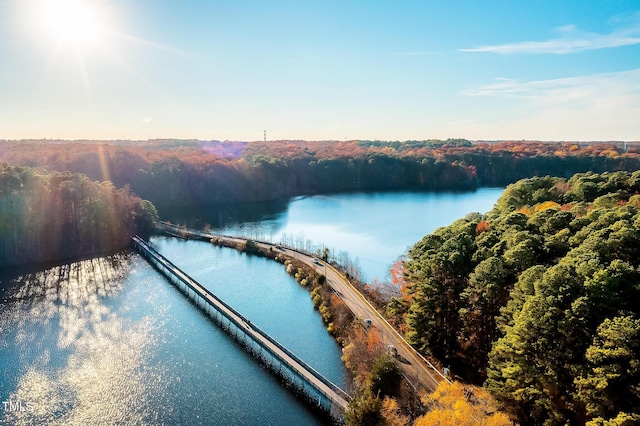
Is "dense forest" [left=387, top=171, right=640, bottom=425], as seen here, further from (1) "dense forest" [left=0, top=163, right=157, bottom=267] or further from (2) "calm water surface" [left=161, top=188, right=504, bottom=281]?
(1) "dense forest" [left=0, top=163, right=157, bottom=267]

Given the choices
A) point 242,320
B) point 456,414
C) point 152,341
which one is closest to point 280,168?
point 242,320

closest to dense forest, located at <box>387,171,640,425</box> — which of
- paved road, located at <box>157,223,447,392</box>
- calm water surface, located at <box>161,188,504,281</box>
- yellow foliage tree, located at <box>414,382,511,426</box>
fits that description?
paved road, located at <box>157,223,447,392</box>

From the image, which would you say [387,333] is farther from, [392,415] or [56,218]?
[56,218]

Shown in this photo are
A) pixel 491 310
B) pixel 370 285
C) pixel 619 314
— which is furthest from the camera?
pixel 370 285

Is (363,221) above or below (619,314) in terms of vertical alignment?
below

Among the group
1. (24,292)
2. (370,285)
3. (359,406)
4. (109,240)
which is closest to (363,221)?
(370,285)

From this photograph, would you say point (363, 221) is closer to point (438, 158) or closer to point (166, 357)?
point (166, 357)
